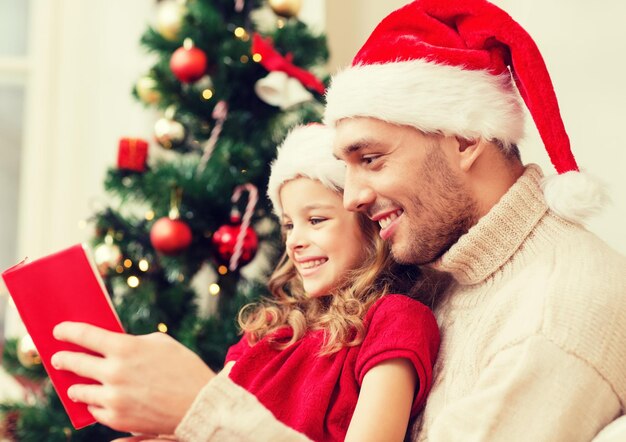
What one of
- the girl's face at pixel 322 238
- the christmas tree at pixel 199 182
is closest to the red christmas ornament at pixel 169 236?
the christmas tree at pixel 199 182

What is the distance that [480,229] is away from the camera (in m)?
1.23

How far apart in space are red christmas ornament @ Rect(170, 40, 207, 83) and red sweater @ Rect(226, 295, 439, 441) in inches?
33.2

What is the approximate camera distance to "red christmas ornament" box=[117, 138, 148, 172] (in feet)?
6.40

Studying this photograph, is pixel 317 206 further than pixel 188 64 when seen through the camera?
No

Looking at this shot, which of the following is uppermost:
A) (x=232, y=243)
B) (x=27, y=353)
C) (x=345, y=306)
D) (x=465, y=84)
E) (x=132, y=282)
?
(x=465, y=84)

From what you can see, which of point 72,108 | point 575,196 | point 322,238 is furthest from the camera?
point 72,108

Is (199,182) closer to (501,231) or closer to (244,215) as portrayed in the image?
(244,215)

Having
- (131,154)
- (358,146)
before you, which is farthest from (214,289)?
(358,146)

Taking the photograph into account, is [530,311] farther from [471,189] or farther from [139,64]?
[139,64]

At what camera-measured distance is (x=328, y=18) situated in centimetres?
254

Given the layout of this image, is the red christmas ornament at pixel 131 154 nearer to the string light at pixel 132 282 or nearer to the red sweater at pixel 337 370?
the string light at pixel 132 282

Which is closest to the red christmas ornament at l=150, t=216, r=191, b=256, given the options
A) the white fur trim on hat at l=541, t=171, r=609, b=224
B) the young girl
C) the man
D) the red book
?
the young girl

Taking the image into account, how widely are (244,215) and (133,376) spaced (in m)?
0.93

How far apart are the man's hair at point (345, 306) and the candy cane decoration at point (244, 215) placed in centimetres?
31
